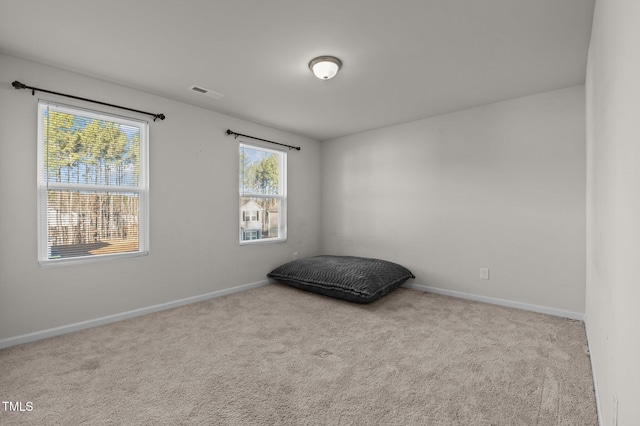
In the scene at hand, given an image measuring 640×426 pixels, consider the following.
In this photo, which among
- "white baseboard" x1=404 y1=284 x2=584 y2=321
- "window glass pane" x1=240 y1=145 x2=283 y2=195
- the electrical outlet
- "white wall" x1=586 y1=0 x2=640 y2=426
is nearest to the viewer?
"white wall" x1=586 y1=0 x2=640 y2=426

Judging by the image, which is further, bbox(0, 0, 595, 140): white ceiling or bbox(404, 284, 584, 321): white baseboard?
bbox(404, 284, 584, 321): white baseboard

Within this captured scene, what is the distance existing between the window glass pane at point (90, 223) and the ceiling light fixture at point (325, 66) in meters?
2.27

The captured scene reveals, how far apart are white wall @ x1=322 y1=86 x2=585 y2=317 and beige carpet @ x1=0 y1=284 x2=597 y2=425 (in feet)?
1.95

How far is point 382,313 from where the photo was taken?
10.2 feet

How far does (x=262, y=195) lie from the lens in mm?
4320

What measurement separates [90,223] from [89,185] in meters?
0.36

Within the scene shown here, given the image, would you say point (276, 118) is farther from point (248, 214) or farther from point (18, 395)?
point (18, 395)

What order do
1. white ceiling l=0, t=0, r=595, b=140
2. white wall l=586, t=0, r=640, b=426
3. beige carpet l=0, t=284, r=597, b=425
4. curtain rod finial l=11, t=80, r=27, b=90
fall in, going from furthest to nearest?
1. curtain rod finial l=11, t=80, r=27, b=90
2. white ceiling l=0, t=0, r=595, b=140
3. beige carpet l=0, t=284, r=597, b=425
4. white wall l=586, t=0, r=640, b=426

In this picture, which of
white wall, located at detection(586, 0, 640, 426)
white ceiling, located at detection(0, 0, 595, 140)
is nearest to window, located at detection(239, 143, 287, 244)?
white ceiling, located at detection(0, 0, 595, 140)

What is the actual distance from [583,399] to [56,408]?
299 centimetres

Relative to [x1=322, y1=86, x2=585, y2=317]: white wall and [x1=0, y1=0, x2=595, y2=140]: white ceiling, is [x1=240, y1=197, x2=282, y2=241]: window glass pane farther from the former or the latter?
[x1=0, y1=0, x2=595, y2=140]: white ceiling

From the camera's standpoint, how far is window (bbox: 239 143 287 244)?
4.11 m

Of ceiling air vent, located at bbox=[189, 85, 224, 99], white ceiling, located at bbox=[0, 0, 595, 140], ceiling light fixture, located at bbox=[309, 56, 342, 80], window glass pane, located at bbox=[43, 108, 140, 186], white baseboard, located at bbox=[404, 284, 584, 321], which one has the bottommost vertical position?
white baseboard, located at bbox=[404, 284, 584, 321]

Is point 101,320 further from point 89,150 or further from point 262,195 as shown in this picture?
point 262,195
